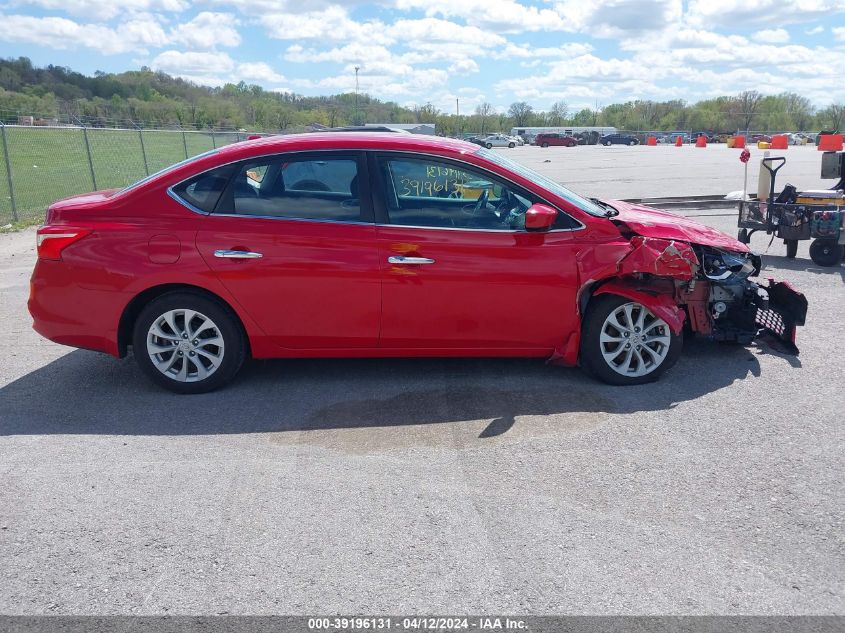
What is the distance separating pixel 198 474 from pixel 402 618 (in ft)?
5.71

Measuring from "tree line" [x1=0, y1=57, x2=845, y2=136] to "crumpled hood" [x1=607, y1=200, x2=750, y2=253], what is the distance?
14273 mm

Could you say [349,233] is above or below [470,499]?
above

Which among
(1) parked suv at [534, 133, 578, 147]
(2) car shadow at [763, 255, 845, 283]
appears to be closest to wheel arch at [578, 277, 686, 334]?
(2) car shadow at [763, 255, 845, 283]

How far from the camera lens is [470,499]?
158 inches

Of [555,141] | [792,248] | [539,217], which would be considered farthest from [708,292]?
[555,141]

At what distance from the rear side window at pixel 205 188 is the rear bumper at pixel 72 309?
0.83 metres

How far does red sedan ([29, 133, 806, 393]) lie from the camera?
212 inches

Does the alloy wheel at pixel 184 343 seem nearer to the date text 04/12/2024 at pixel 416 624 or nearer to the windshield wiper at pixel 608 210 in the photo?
the date text 04/12/2024 at pixel 416 624

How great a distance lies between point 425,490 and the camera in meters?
4.11

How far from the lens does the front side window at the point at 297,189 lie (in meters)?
5.48

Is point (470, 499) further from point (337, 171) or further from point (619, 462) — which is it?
point (337, 171)

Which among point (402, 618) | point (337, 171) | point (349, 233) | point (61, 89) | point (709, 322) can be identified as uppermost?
point (61, 89)

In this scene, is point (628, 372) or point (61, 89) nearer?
point (628, 372)

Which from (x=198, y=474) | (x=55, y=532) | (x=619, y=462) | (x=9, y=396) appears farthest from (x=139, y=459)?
(x=619, y=462)
